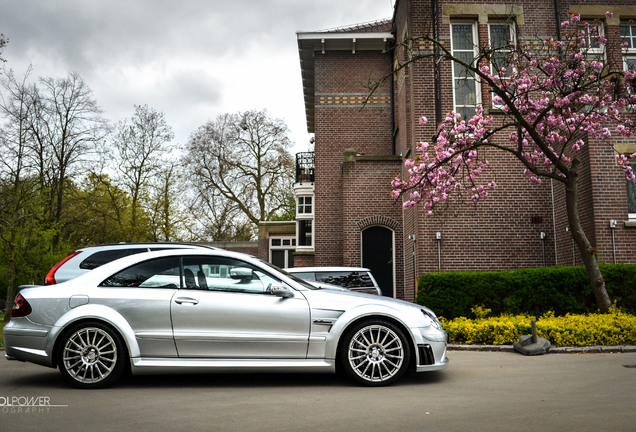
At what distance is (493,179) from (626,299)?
6.03m

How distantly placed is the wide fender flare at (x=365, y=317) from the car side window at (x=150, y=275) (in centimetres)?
181

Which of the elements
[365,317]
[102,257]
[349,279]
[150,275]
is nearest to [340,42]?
[349,279]

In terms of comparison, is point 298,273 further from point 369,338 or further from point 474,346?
point 369,338

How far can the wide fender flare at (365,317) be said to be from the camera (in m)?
5.97

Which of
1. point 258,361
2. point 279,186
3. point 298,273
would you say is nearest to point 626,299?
point 298,273

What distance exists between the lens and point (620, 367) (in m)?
7.38

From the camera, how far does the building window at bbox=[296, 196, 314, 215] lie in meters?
25.7

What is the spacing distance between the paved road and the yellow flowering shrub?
7.15 feet

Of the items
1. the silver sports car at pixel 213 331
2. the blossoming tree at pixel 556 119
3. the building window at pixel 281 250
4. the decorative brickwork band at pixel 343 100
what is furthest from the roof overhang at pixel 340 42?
the silver sports car at pixel 213 331

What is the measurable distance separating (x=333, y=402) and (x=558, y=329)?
230 inches

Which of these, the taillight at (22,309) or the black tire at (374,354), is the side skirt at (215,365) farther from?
the taillight at (22,309)

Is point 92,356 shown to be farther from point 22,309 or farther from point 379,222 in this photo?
point 379,222

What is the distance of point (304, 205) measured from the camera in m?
25.7

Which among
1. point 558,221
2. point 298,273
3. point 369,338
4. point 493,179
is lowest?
point 369,338
